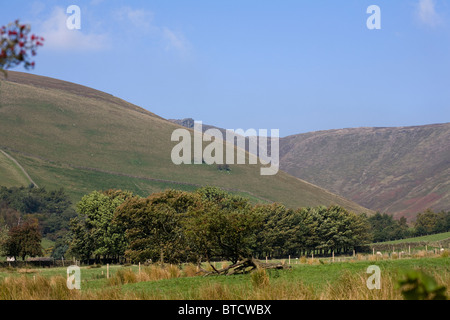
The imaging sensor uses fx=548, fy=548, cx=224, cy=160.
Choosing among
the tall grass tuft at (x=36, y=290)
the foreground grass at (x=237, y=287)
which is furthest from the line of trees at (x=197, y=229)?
the tall grass tuft at (x=36, y=290)

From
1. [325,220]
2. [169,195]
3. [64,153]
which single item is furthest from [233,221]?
[64,153]

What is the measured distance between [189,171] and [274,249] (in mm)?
104265

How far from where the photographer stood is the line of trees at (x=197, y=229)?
3606 cm

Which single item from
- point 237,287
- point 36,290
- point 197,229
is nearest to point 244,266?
point 197,229

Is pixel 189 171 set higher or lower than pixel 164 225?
higher

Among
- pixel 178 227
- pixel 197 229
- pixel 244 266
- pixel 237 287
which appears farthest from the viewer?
pixel 178 227

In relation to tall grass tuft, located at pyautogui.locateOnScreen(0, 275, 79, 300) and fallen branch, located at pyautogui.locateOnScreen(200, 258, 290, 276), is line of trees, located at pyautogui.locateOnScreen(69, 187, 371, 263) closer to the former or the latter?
fallen branch, located at pyautogui.locateOnScreen(200, 258, 290, 276)

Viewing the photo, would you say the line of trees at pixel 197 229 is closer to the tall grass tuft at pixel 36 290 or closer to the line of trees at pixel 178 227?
the line of trees at pixel 178 227

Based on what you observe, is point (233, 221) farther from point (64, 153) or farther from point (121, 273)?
point (64, 153)

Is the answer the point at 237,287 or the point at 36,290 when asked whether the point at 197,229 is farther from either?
the point at 237,287

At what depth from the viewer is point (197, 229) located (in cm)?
3650

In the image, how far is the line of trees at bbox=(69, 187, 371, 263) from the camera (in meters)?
36.1
